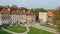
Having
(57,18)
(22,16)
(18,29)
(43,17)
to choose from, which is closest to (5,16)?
(22,16)

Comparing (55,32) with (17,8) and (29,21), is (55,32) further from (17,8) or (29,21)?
(17,8)

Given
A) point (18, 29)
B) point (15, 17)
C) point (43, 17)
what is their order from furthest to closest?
1. point (15, 17)
2. point (43, 17)
3. point (18, 29)

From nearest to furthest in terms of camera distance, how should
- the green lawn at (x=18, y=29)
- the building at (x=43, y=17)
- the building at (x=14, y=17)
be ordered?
the green lawn at (x=18, y=29) → the building at (x=43, y=17) → the building at (x=14, y=17)

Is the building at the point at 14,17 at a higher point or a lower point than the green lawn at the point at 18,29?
higher

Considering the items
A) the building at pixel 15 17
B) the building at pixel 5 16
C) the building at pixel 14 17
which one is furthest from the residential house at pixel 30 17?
the building at pixel 5 16

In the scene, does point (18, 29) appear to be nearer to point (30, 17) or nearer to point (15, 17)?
point (15, 17)

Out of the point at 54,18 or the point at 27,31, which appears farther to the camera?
the point at 54,18

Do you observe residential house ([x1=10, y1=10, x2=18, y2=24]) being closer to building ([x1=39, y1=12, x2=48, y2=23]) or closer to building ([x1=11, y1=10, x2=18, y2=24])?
building ([x1=11, y1=10, x2=18, y2=24])

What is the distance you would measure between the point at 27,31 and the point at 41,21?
0.48 meters

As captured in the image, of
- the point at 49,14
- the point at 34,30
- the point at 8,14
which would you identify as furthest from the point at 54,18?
the point at 8,14

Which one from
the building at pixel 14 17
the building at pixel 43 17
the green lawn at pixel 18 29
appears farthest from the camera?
the building at pixel 14 17

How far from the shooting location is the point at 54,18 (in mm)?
6535

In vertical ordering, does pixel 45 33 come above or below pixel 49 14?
below

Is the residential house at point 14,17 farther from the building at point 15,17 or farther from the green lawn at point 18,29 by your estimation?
the green lawn at point 18,29
